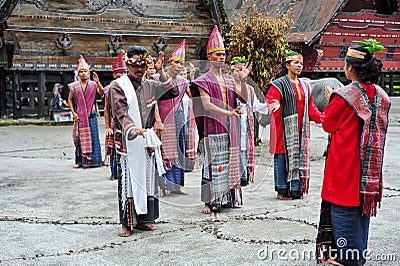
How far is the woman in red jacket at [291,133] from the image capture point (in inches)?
267

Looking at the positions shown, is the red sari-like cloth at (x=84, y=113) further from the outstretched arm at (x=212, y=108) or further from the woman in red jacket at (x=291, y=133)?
the outstretched arm at (x=212, y=108)

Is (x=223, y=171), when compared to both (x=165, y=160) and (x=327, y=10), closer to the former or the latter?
(x=165, y=160)

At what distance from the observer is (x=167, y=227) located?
561 cm

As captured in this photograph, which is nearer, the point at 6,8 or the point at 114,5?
the point at 6,8

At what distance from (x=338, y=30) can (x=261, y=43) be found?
9.93 meters

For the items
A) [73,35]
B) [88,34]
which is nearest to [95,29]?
[88,34]

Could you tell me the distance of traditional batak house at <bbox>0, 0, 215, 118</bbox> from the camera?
51.6 ft

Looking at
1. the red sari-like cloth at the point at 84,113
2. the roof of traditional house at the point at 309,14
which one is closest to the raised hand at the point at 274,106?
the red sari-like cloth at the point at 84,113

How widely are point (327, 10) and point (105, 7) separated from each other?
708cm

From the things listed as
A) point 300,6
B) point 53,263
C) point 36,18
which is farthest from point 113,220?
point 300,6

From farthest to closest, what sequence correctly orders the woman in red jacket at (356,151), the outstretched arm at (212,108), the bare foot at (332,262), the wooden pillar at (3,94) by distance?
the wooden pillar at (3,94) < the outstretched arm at (212,108) < the bare foot at (332,262) < the woman in red jacket at (356,151)

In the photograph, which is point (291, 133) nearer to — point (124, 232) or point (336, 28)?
point (124, 232)

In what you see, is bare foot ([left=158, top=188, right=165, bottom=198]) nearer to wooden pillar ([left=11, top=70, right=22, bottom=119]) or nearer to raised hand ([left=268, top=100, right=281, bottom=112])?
raised hand ([left=268, top=100, right=281, bottom=112])

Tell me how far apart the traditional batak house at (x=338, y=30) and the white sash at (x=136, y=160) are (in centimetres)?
1389
